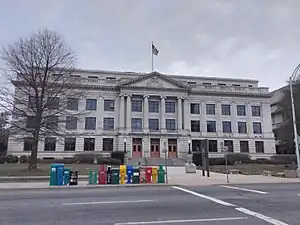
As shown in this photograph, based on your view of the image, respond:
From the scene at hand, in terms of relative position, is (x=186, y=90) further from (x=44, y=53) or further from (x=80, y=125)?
(x=44, y=53)

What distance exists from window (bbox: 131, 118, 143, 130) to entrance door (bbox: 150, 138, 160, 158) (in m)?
3.54

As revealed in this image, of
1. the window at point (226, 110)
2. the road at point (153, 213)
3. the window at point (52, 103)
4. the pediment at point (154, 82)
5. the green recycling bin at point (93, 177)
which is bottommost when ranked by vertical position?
the road at point (153, 213)

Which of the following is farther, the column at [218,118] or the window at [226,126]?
the window at [226,126]

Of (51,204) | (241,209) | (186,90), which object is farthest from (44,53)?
(186,90)

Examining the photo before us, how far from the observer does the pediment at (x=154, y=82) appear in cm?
5588

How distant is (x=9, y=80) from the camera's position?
25.6 meters

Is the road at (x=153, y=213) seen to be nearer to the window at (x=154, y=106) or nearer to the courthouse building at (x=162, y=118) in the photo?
the courthouse building at (x=162, y=118)

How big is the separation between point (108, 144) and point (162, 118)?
11622 mm

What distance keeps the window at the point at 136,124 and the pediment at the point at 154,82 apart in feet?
21.9

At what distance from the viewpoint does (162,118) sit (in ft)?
183

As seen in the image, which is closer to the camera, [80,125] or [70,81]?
[70,81]

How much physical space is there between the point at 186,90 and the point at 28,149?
31.8m

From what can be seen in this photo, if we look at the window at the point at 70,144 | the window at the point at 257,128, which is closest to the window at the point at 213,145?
the window at the point at 257,128

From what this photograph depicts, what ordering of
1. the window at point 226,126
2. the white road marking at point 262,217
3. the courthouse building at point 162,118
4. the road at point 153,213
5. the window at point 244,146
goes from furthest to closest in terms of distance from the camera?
the window at point 226,126
the window at point 244,146
the courthouse building at point 162,118
the road at point 153,213
the white road marking at point 262,217
